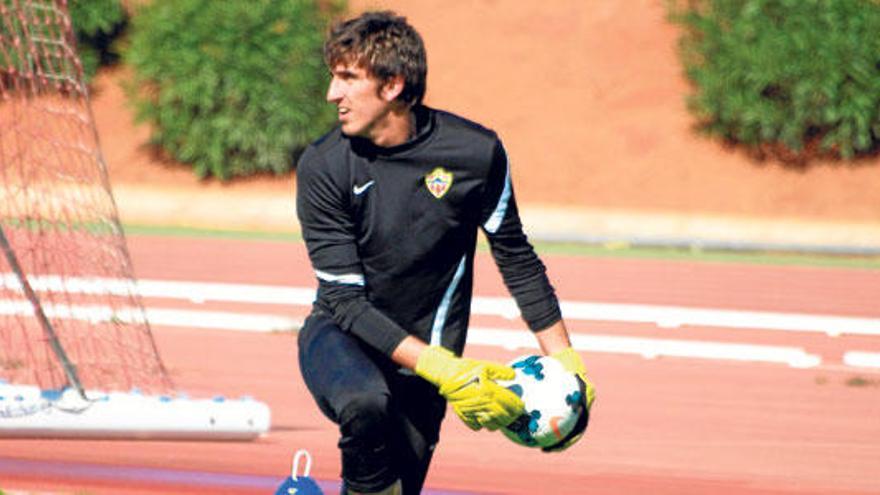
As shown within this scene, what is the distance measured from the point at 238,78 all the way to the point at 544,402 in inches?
1014

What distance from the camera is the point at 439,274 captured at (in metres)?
5.80

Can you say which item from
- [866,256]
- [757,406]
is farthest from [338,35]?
[866,256]

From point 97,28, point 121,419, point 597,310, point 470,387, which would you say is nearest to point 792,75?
point 597,310

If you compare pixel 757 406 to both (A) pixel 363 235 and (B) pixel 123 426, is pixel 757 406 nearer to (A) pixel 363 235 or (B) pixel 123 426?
(B) pixel 123 426

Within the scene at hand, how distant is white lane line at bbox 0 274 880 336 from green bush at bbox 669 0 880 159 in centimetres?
1246

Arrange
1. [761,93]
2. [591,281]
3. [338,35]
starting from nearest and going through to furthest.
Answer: [338,35] → [591,281] → [761,93]

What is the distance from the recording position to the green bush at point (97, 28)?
35.8 meters

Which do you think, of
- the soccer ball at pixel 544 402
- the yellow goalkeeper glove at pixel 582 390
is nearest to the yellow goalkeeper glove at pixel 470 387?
the soccer ball at pixel 544 402

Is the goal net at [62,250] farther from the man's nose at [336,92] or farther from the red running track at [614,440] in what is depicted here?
the man's nose at [336,92]

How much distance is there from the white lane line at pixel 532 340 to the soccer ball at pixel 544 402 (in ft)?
26.2

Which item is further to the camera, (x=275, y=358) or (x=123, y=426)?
(x=275, y=358)

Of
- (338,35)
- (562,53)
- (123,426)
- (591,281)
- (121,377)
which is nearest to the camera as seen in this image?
(338,35)

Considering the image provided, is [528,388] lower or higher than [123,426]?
higher

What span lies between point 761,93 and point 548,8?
6697mm
